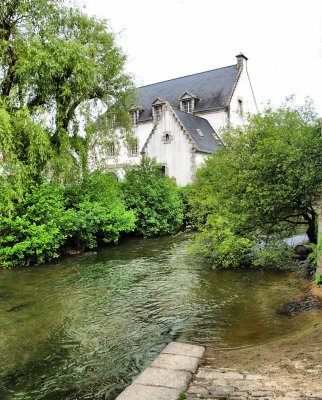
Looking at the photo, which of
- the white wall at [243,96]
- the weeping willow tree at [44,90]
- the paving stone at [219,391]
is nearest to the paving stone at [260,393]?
the paving stone at [219,391]

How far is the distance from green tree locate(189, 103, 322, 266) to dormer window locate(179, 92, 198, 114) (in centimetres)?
2407

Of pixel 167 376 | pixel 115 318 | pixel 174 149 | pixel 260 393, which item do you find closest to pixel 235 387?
pixel 260 393

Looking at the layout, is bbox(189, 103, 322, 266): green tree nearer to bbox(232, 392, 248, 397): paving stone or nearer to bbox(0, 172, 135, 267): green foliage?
bbox(0, 172, 135, 267): green foliage

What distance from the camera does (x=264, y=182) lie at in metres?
9.87

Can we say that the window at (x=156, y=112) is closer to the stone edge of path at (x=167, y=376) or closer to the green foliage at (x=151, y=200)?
the green foliage at (x=151, y=200)

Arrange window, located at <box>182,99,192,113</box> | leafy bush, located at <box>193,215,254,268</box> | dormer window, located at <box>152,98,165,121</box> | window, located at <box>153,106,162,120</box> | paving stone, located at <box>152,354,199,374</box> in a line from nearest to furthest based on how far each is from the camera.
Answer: paving stone, located at <box>152,354,199,374</box> → leafy bush, located at <box>193,215,254,268</box> → window, located at <box>182,99,192,113</box> → dormer window, located at <box>152,98,165,121</box> → window, located at <box>153,106,162,120</box>

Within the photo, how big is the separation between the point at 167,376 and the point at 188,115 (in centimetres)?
2941

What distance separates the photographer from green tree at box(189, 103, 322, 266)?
926 centimetres

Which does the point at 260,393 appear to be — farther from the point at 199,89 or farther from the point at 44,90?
the point at 199,89

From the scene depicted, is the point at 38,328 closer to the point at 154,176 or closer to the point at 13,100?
the point at 13,100

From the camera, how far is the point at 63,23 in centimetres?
1444

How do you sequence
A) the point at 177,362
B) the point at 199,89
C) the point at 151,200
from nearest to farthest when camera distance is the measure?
the point at 177,362 → the point at 151,200 → the point at 199,89

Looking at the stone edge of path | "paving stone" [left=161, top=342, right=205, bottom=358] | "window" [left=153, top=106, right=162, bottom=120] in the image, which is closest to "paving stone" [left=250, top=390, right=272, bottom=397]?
the stone edge of path

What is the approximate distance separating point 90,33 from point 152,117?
21.0m
